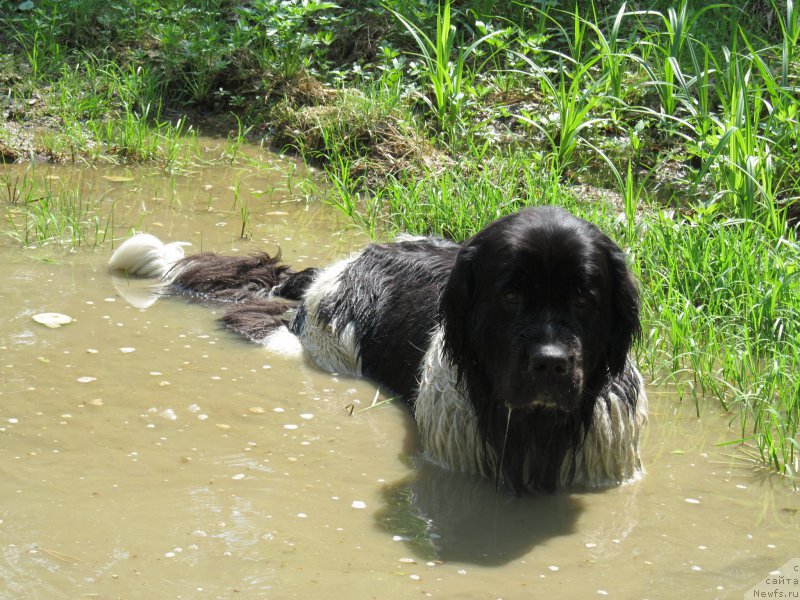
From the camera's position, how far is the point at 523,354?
152 inches

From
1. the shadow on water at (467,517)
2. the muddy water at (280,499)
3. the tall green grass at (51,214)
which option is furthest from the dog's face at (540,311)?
the tall green grass at (51,214)

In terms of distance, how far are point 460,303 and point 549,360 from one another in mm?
576

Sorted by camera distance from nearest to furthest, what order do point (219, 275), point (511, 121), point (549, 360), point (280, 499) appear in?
1. point (549, 360)
2. point (280, 499)
3. point (219, 275)
4. point (511, 121)

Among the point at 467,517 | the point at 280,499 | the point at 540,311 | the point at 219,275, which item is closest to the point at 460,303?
the point at 540,311

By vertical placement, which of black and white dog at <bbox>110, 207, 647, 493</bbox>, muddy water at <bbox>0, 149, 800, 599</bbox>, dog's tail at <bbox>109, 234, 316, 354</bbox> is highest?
black and white dog at <bbox>110, 207, 647, 493</bbox>

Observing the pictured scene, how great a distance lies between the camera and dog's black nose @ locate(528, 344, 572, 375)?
12.4ft

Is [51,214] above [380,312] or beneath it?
beneath

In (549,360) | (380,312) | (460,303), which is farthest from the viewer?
(380,312)

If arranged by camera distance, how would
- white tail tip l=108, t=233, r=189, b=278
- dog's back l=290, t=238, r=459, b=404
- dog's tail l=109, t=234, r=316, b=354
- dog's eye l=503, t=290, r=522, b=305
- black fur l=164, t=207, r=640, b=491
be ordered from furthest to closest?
white tail tip l=108, t=233, r=189, b=278 → dog's tail l=109, t=234, r=316, b=354 → dog's back l=290, t=238, r=459, b=404 → dog's eye l=503, t=290, r=522, b=305 → black fur l=164, t=207, r=640, b=491

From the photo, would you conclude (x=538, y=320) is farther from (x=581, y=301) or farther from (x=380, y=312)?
(x=380, y=312)

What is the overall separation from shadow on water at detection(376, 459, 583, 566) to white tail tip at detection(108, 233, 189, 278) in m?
2.71

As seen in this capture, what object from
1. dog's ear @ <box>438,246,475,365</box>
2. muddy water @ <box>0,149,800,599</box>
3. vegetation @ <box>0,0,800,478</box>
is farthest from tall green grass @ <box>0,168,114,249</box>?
dog's ear @ <box>438,246,475,365</box>

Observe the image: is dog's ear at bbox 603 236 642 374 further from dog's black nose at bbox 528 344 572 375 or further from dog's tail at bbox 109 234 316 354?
dog's tail at bbox 109 234 316 354

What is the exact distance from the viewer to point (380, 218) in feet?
24.6
